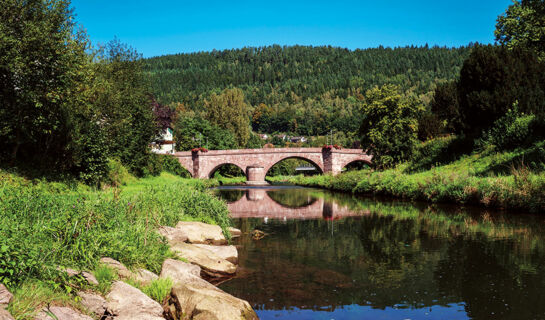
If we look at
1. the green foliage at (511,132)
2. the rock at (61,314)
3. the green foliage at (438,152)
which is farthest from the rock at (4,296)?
the green foliage at (438,152)

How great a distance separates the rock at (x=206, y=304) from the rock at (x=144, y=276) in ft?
1.80

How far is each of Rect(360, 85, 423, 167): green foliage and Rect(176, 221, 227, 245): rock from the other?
25538 millimetres

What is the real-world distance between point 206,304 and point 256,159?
5412 cm

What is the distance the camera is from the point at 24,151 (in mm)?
17797

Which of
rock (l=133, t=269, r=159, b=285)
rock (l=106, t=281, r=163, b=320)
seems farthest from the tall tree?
rock (l=106, t=281, r=163, b=320)

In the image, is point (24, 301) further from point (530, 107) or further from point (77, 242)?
point (530, 107)

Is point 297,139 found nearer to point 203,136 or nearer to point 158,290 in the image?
point 203,136

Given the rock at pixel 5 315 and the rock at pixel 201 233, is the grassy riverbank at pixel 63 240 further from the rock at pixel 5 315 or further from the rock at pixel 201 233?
the rock at pixel 201 233

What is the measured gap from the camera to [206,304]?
5.25 m

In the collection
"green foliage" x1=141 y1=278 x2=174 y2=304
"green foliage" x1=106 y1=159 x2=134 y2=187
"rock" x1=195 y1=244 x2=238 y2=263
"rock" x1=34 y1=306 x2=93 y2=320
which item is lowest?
"rock" x1=195 y1=244 x2=238 y2=263

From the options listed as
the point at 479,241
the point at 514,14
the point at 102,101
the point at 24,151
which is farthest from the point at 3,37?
the point at 514,14

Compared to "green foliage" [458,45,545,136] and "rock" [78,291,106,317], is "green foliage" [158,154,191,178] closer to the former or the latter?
"green foliage" [458,45,545,136]

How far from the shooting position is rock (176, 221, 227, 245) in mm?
9867

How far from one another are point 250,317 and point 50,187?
43.7 feet
